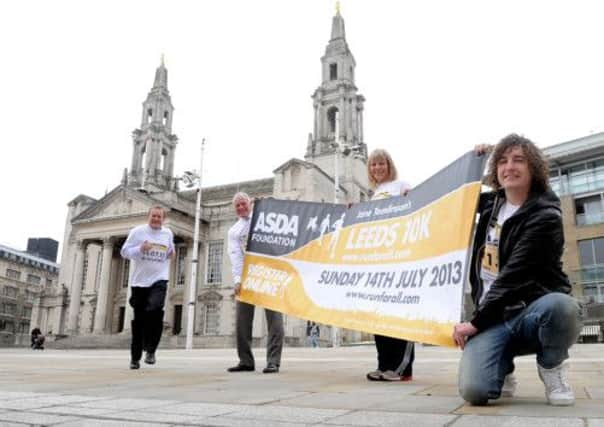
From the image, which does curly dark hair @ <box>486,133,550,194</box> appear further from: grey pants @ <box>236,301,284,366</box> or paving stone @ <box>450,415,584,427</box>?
grey pants @ <box>236,301,284,366</box>

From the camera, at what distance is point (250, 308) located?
629 cm

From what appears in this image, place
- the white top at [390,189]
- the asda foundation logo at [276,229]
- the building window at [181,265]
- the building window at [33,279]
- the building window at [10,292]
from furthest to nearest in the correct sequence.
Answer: the building window at [33,279], the building window at [10,292], the building window at [181,265], the asda foundation logo at [276,229], the white top at [390,189]

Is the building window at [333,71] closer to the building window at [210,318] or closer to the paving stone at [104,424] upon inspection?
the building window at [210,318]

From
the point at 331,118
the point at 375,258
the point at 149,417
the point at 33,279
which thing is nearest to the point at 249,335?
the point at 375,258

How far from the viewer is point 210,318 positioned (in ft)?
140

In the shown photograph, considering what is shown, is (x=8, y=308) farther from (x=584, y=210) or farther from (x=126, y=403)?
(x=126, y=403)

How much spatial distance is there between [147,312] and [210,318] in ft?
121

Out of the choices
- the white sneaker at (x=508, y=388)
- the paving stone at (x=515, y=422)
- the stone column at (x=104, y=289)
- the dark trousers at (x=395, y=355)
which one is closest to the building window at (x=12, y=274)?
the stone column at (x=104, y=289)

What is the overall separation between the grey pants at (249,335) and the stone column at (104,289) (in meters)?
36.8

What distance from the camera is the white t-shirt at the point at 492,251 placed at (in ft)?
11.0

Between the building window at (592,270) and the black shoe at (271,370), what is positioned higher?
the building window at (592,270)

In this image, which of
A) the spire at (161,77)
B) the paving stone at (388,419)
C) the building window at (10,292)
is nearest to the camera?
the paving stone at (388,419)

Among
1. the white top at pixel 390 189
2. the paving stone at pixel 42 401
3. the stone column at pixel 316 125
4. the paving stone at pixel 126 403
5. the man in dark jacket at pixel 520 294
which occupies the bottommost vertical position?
the paving stone at pixel 42 401

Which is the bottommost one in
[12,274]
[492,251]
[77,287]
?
[492,251]
